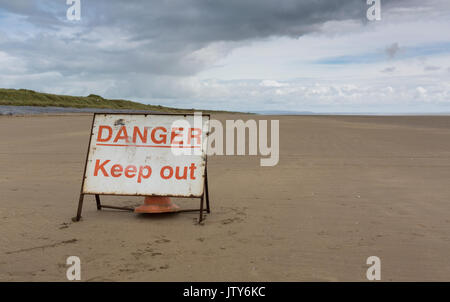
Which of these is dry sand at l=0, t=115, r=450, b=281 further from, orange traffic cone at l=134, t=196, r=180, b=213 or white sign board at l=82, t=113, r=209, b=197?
white sign board at l=82, t=113, r=209, b=197

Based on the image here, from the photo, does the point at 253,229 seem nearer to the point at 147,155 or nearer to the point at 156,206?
the point at 156,206

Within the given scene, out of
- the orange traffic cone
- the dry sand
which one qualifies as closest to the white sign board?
the orange traffic cone

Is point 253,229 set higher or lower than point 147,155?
lower

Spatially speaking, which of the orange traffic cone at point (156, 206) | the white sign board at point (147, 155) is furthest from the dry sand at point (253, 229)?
the white sign board at point (147, 155)

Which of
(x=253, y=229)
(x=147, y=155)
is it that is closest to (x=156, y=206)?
(x=147, y=155)

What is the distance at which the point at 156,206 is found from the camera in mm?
5910

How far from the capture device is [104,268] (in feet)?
13.7

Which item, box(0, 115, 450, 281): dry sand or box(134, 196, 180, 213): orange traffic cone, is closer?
box(0, 115, 450, 281): dry sand

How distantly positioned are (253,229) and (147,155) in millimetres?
1824

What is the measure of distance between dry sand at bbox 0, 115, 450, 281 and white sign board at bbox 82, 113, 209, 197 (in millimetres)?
472

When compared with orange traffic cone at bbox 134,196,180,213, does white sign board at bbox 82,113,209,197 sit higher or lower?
higher

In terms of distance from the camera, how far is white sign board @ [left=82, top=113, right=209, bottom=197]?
5.84 meters
